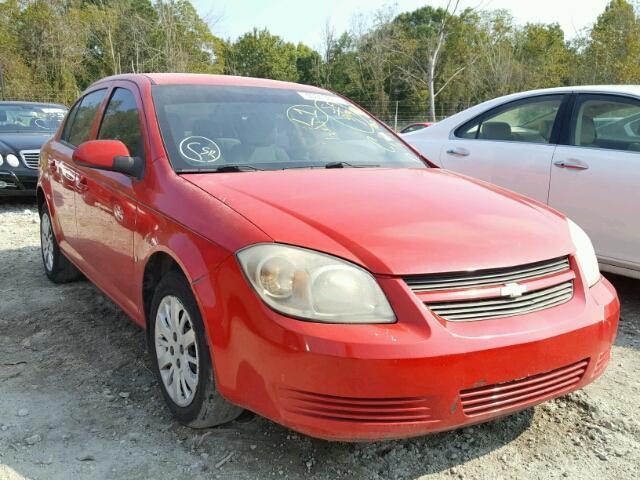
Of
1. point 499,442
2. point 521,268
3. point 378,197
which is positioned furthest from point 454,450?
point 378,197

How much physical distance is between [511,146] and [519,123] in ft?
0.87

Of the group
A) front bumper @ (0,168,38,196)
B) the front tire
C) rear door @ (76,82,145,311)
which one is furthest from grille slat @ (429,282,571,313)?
front bumper @ (0,168,38,196)

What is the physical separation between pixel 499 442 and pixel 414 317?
89cm

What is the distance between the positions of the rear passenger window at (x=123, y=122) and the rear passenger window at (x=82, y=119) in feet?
0.92

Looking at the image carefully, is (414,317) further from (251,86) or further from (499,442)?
(251,86)

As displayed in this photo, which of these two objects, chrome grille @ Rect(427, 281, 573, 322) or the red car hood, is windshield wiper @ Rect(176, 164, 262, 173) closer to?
the red car hood

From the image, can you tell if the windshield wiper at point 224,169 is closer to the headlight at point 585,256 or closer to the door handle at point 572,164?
the headlight at point 585,256

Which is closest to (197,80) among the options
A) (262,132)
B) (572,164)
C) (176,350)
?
(262,132)

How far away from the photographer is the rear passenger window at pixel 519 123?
4414 mm

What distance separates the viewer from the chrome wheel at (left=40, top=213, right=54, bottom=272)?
444cm

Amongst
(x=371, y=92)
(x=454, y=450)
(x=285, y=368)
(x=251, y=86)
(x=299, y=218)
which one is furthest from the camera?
(x=371, y=92)

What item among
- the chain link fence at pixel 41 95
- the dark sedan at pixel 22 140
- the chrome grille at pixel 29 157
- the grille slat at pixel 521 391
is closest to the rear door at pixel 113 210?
the grille slat at pixel 521 391

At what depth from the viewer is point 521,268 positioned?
206cm

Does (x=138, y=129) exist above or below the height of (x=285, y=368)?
above
